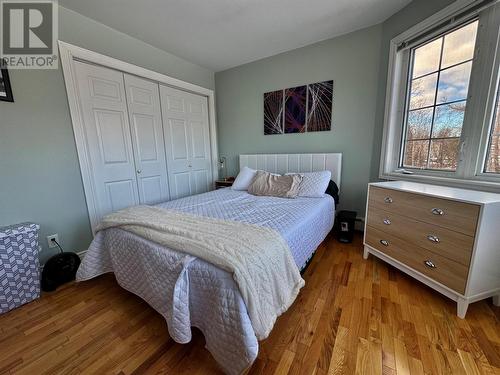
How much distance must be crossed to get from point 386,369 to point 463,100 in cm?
205

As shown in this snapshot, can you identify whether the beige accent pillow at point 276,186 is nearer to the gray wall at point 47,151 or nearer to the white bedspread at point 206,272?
the white bedspread at point 206,272

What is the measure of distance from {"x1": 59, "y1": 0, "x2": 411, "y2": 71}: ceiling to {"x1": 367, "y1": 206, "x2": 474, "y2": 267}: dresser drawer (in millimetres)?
2003

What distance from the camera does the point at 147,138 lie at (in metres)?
2.62

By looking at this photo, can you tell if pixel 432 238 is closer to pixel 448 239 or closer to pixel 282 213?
pixel 448 239

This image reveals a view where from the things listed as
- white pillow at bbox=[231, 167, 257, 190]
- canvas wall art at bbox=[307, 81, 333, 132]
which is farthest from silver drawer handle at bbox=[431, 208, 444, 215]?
white pillow at bbox=[231, 167, 257, 190]

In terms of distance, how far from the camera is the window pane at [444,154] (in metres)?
1.73

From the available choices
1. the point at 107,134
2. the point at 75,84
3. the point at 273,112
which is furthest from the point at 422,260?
the point at 75,84

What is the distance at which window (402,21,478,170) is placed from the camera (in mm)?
1642

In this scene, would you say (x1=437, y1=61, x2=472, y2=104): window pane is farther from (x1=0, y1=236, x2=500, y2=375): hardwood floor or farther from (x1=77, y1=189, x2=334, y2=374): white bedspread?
(x1=0, y1=236, x2=500, y2=375): hardwood floor

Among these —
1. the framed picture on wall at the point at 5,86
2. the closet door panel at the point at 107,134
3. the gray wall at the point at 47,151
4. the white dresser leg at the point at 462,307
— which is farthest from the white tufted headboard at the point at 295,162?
the framed picture on wall at the point at 5,86

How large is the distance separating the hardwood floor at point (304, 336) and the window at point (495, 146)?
39.6 inches

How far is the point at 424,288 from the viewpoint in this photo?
1.61 m

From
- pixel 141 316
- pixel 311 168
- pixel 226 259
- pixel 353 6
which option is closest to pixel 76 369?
pixel 141 316

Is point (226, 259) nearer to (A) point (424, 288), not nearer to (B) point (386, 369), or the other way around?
(B) point (386, 369)
